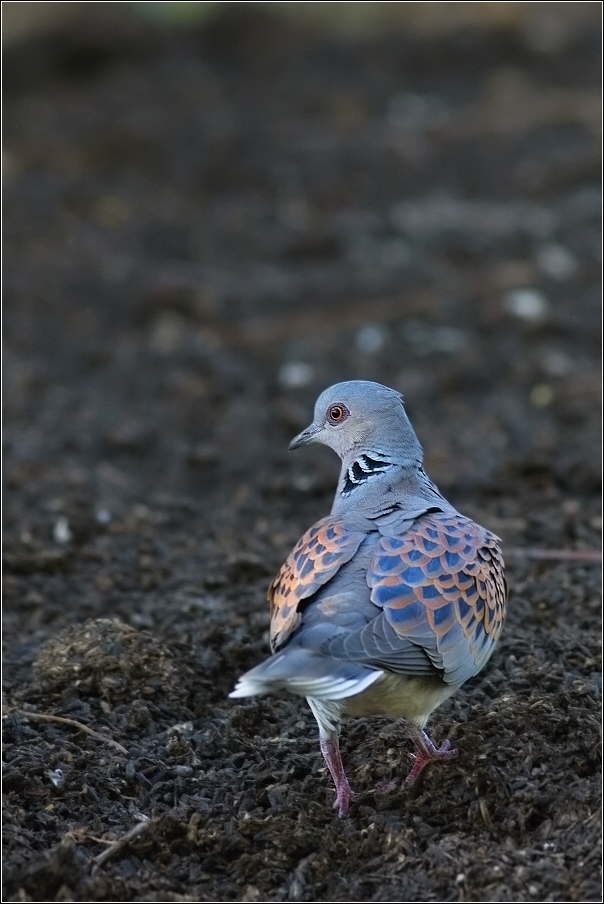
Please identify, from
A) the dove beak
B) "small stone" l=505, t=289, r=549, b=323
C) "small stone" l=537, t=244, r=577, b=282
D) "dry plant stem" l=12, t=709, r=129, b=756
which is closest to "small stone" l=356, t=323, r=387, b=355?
"small stone" l=505, t=289, r=549, b=323

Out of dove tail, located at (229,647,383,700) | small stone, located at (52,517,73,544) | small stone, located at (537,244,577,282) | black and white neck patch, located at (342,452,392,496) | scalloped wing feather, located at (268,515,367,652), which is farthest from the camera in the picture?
small stone, located at (537,244,577,282)

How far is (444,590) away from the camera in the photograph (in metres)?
4.01

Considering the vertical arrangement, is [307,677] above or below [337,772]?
above

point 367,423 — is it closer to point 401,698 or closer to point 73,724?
point 401,698

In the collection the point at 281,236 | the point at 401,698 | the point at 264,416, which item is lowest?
the point at 264,416

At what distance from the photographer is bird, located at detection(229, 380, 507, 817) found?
3.71m

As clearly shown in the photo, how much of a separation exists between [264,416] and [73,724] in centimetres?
404

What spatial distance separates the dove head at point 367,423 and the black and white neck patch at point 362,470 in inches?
1.3

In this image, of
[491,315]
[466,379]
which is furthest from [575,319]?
[466,379]

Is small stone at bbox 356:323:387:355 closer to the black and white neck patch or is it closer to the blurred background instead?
the blurred background

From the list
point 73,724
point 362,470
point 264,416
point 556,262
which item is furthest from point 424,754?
point 556,262

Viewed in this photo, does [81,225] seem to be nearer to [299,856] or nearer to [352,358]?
[352,358]

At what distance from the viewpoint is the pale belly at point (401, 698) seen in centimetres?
387

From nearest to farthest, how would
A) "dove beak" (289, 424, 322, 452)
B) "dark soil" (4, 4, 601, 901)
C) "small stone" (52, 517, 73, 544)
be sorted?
"dark soil" (4, 4, 601, 901), "dove beak" (289, 424, 322, 452), "small stone" (52, 517, 73, 544)
